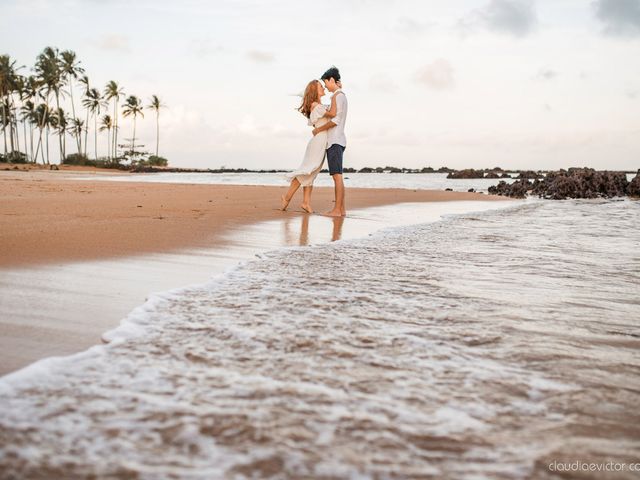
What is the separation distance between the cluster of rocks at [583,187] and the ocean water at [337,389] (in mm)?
19099

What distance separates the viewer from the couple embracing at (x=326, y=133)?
841 centimetres

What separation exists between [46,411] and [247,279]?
196 cm

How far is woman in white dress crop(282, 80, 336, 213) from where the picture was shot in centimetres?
854

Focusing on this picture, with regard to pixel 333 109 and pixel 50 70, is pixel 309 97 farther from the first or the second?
pixel 50 70

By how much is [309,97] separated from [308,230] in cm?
295

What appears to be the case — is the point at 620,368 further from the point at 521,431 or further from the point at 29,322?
the point at 29,322

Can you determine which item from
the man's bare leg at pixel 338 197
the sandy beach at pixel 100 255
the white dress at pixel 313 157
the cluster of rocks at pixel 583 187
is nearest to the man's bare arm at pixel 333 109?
the white dress at pixel 313 157

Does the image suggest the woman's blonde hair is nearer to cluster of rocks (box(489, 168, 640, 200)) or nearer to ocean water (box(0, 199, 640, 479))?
ocean water (box(0, 199, 640, 479))

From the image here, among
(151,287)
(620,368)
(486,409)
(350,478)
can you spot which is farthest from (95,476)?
(151,287)

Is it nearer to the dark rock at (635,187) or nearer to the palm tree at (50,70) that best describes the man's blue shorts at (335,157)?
the dark rock at (635,187)

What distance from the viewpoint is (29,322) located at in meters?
2.26

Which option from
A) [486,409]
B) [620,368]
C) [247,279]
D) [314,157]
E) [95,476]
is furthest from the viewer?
[314,157]

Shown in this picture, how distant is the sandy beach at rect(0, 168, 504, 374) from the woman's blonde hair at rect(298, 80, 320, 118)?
70.4 inches

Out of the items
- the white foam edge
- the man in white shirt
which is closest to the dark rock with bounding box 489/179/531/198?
the man in white shirt
